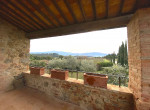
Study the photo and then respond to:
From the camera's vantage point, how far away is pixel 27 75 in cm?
335

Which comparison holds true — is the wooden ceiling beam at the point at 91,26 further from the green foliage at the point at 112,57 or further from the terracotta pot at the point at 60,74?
the green foliage at the point at 112,57

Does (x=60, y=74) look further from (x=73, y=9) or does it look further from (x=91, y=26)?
(x=73, y=9)

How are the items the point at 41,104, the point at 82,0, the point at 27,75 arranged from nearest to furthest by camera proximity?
the point at 82,0 → the point at 41,104 → the point at 27,75

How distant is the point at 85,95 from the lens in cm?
208

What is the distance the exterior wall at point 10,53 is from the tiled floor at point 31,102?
0.64 metres

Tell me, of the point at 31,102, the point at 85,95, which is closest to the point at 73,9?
the point at 85,95

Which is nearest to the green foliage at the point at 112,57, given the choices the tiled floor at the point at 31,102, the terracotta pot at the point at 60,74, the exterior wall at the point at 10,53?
the terracotta pot at the point at 60,74

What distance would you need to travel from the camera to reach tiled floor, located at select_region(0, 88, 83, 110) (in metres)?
2.11

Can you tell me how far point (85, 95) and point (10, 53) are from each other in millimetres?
3589

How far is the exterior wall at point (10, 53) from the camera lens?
9.25ft

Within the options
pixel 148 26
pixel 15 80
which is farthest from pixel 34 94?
pixel 148 26

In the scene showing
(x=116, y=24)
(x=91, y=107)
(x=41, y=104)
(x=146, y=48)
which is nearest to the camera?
(x=146, y=48)

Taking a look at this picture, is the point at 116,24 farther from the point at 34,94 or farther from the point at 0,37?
the point at 0,37

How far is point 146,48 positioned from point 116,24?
915 mm
